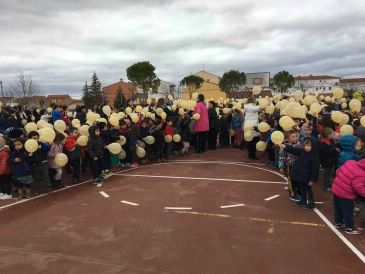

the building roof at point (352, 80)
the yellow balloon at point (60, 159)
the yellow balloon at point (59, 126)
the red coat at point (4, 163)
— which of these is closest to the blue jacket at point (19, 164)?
the red coat at point (4, 163)

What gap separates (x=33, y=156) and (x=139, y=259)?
4.47 metres

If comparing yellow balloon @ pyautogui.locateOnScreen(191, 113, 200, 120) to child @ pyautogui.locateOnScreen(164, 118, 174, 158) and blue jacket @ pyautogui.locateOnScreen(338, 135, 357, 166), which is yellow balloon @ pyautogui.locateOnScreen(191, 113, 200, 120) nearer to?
child @ pyautogui.locateOnScreen(164, 118, 174, 158)

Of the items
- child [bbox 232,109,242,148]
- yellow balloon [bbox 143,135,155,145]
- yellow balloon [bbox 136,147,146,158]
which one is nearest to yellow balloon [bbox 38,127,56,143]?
yellow balloon [bbox 136,147,146,158]

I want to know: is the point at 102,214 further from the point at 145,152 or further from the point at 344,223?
the point at 145,152

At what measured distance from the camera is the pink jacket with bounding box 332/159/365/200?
5039 mm

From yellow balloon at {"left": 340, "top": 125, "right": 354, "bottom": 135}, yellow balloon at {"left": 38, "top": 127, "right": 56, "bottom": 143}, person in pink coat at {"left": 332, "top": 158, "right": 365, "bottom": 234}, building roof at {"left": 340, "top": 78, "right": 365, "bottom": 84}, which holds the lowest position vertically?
person in pink coat at {"left": 332, "top": 158, "right": 365, "bottom": 234}

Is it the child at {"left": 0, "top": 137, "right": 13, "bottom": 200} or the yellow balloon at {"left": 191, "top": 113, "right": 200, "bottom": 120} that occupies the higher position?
the yellow balloon at {"left": 191, "top": 113, "right": 200, "bottom": 120}

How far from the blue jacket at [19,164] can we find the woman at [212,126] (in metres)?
7.57

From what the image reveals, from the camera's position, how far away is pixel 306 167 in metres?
6.30

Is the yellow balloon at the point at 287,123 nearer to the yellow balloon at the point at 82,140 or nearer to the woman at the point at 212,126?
the yellow balloon at the point at 82,140

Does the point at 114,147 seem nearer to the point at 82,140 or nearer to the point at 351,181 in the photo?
the point at 82,140

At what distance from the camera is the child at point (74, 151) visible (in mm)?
8906

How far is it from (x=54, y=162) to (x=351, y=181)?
6.50m

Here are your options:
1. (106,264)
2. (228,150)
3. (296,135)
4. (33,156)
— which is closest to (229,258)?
(106,264)
